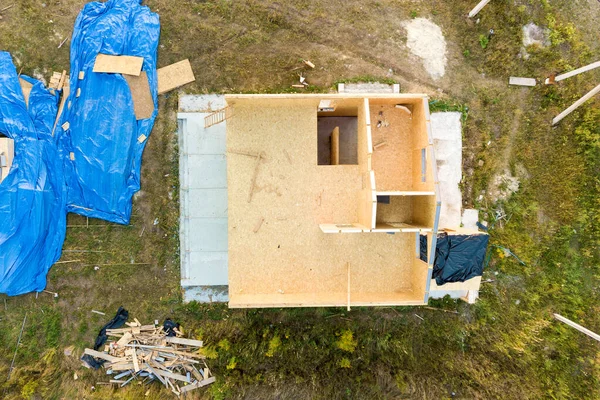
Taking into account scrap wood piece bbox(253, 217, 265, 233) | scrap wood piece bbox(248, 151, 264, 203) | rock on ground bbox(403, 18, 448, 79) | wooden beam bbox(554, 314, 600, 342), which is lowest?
wooden beam bbox(554, 314, 600, 342)

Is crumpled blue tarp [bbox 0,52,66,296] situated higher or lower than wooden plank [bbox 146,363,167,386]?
higher

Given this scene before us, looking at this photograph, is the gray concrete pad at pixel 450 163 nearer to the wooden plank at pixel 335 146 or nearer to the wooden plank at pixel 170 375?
the wooden plank at pixel 335 146

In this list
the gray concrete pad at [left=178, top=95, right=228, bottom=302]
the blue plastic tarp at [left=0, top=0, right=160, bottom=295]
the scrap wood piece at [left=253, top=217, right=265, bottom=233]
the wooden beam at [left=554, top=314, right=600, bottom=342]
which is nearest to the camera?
the scrap wood piece at [left=253, top=217, right=265, bottom=233]

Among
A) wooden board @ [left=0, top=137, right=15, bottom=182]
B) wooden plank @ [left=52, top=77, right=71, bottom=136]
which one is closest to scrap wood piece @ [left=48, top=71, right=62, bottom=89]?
wooden plank @ [left=52, top=77, right=71, bottom=136]

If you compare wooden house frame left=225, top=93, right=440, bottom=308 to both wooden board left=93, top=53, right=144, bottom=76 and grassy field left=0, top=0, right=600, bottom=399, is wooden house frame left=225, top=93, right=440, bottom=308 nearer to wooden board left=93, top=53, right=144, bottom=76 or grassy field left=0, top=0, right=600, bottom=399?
grassy field left=0, top=0, right=600, bottom=399

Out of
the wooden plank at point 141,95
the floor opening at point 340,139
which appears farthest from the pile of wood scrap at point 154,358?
the floor opening at point 340,139

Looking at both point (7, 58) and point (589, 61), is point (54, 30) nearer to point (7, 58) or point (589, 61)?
point (7, 58)

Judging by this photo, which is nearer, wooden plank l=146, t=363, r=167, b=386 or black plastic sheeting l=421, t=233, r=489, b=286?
black plastic sheeting l=421, t=233, r=489, b=286

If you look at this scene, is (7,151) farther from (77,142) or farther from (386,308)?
(386,308)
